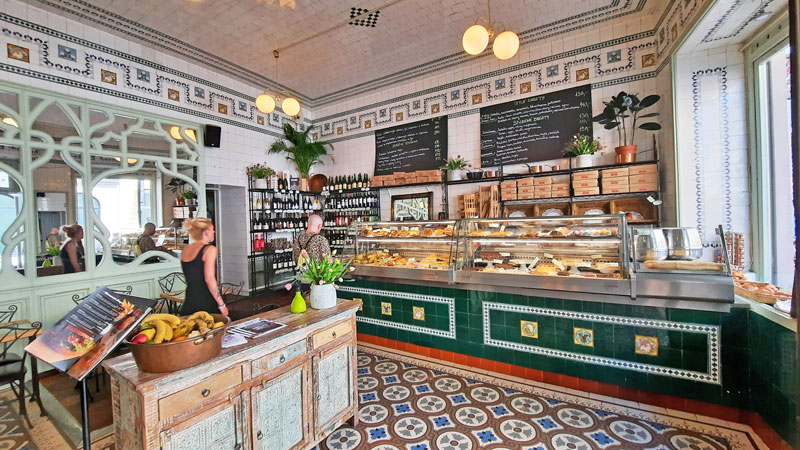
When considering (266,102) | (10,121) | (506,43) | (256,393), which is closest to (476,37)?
(506,43)

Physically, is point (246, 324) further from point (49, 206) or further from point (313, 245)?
point (49, 206)

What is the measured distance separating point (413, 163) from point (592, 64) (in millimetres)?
3529

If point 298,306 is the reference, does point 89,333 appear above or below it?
above

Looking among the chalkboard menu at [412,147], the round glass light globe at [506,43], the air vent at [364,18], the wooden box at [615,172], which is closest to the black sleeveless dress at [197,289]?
the round glass light globe at [506,43]

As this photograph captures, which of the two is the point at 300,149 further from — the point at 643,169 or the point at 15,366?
the point at 643,169

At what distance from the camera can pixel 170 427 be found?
1.63m

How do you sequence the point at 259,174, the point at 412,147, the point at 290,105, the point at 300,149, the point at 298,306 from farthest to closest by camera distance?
the point at 300,149
the point at 412,147
the point at 259,174
the point at 290,105
the point at 298,306

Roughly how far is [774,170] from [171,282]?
7605mm

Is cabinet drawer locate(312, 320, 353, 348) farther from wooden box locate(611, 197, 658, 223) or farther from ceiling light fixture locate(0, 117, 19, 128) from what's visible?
ceiling light fixture locate(0, 117, 19, 128)

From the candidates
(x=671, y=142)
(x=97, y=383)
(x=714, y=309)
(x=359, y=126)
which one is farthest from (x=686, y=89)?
(x=97, y=383)

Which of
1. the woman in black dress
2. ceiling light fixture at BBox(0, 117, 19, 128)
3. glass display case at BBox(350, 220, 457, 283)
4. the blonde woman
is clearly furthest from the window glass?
ceiling light fixture at BBox(0, 117, 19, 128)

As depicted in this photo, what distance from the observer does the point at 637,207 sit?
4.80 meters

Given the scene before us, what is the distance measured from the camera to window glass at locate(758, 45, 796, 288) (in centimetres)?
289

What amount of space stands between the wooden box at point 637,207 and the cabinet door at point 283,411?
4732 mm
